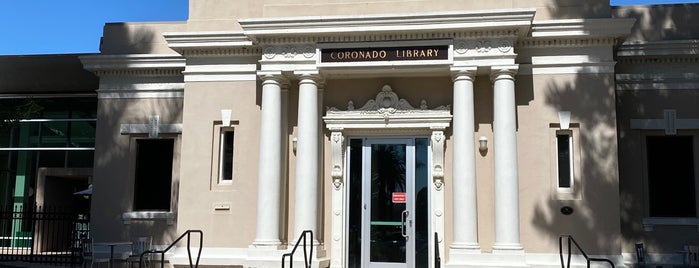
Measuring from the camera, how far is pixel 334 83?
12.5 m

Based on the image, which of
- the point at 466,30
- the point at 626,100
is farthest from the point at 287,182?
the point at 626,100

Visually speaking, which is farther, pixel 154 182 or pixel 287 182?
pixel 154 182

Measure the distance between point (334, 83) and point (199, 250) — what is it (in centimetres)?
385

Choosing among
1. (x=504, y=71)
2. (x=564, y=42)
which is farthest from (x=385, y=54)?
(x=564, y=42)

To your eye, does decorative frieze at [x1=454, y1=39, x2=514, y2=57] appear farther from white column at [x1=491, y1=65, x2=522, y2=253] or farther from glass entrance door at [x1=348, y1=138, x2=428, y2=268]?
glass entrance door at [x1=348, y1=138, x2=428, y2=268]

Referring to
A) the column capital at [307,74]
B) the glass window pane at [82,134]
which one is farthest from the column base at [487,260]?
the glass window pane at [82,134]

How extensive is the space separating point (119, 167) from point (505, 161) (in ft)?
26.8

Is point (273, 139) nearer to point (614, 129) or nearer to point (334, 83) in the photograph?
point (334, 83)

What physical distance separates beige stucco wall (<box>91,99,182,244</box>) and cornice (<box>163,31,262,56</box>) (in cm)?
204

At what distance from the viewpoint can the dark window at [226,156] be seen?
1266 cm

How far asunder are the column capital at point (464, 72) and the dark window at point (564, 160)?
1899mm

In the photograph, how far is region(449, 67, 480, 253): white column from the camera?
11031 millimetres

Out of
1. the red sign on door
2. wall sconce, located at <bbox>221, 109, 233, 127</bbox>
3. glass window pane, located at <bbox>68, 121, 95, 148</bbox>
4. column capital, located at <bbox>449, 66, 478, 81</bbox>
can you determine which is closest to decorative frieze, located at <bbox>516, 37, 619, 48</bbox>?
column capital, located at <bbox>449, 66, 478, 81</bbox>

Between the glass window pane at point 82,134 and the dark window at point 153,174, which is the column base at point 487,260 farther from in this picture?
the glass window pane at point 82,134
